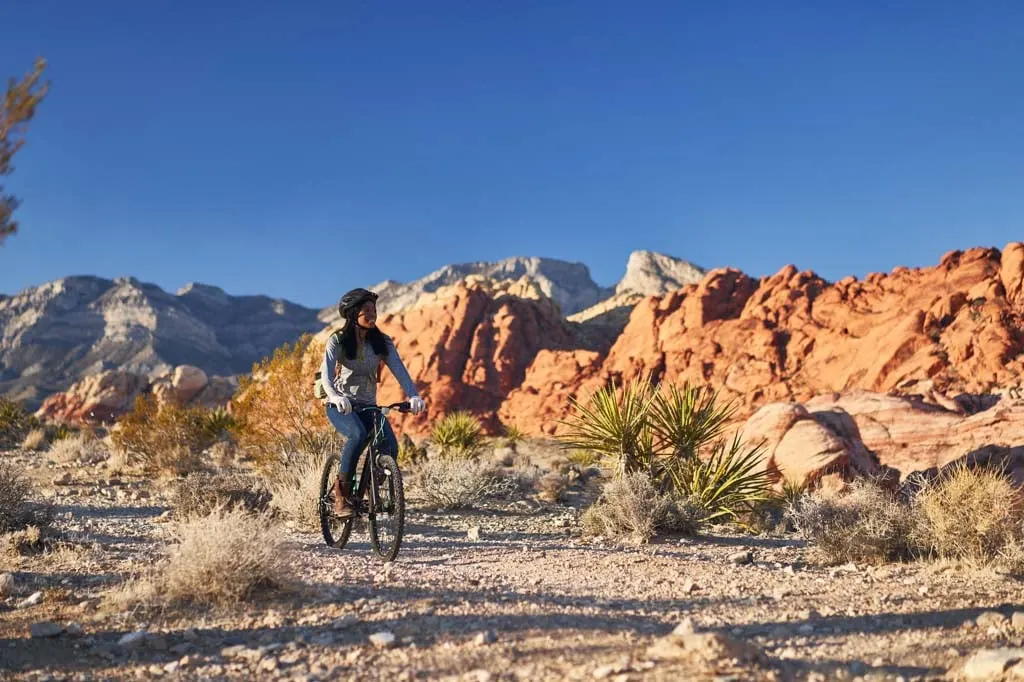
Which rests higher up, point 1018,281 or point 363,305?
point 1018,281

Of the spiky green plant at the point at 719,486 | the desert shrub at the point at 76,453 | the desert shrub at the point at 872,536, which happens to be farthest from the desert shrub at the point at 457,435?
the desert shrub at the point at 872,536

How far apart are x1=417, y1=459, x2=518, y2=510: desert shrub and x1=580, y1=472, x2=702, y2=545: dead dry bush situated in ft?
9.44

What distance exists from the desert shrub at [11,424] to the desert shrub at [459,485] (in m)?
20.6

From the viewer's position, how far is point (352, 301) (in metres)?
7.60

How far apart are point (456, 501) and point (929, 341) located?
2884cm

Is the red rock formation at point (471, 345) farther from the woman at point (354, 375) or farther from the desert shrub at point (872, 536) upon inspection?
the desert shrub at point (872, 536)

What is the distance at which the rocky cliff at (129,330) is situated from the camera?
380 feet

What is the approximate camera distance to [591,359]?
4934cm

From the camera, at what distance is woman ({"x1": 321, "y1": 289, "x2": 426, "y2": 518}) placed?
7.43 metres

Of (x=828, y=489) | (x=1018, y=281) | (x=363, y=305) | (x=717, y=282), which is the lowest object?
(x=828, y=489)

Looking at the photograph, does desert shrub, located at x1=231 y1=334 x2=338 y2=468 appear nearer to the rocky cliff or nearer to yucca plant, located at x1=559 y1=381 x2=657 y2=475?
yucca plant, located at x1=559 y1=381 x2=657 y2=475

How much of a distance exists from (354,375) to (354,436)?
0.65 m

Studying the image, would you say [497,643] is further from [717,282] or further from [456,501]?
[717,282]

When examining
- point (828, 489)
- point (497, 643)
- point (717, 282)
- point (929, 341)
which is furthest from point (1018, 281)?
point (497, 643)
